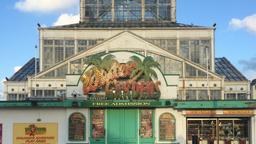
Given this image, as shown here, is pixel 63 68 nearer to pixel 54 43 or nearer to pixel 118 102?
pixel 54 43

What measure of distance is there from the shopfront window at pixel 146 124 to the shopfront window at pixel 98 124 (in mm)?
3662

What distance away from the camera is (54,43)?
9344 cm

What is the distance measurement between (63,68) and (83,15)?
2372cm

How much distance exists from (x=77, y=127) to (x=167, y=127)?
27.7ft

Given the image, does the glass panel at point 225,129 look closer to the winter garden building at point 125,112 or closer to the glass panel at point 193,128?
the winter garden building at point 125,112

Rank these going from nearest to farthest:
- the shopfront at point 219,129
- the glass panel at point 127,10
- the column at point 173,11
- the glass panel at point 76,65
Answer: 1. the shopfront at point 219,129
2. the glass panel at point 76,65
3. the glass panel at point 127,10
4. the column at point 173,11

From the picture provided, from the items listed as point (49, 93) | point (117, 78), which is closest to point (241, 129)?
point (117, 78)

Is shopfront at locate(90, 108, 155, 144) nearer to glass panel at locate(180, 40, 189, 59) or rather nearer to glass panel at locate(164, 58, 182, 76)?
glass panel at locate(164, 58, 182, 76)

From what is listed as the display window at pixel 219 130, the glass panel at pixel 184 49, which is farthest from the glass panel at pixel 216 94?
the display window at pixel 219 130

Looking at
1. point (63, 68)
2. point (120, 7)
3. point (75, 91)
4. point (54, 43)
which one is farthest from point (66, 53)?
point (75, 91)

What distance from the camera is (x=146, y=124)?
49125 millimetres

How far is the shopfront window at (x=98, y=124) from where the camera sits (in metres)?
48.8

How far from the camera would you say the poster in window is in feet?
160

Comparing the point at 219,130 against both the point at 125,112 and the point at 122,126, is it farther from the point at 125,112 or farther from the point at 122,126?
the point at 122,126
